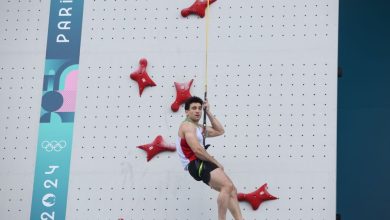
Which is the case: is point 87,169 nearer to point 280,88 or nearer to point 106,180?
point 106,180

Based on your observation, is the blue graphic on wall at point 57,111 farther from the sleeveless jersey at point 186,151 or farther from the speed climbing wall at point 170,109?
the sleeveless jersey at point 186,151

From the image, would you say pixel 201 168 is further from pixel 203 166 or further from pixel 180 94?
pixel 180 94

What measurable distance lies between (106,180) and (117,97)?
2.16ft

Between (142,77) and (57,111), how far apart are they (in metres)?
0.74

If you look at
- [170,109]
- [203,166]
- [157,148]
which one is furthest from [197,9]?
[203,166]

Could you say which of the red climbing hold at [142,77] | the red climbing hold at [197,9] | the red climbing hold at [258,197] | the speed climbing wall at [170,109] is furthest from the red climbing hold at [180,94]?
the red climbing hold at [258,197]

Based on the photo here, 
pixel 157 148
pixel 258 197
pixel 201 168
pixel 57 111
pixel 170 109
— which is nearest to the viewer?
pixel 201 168

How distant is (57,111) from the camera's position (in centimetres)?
506

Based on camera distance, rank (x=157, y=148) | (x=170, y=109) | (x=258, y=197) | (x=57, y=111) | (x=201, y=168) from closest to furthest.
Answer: (x=201, y=168)
(x=258, y=197)
(x=157, y=148)
(x=170, y=109)
(x=57, y=111)

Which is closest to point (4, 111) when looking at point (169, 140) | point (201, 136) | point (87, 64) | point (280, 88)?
point (87, 64)

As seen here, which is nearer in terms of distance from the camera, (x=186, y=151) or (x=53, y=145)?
(x=186, y=151)

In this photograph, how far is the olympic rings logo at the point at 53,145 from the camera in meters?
4.99

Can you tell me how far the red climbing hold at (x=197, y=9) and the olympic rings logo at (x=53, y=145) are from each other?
1.40m

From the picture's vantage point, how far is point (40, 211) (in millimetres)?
4910
